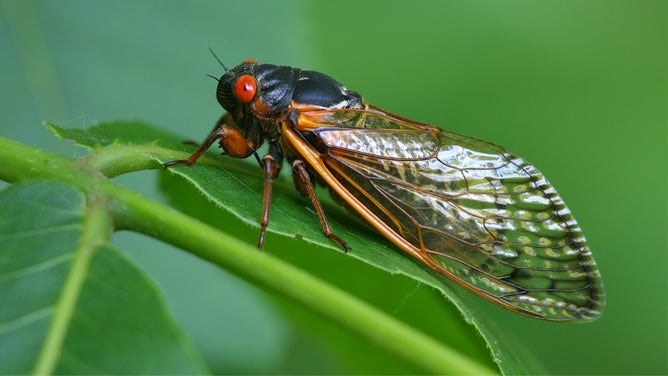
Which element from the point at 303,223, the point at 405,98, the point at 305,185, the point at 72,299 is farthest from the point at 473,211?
the point at 405,98

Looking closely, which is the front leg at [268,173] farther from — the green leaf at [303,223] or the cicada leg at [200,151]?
the cicada leg at [200,151]

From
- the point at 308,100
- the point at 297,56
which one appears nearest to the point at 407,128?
the point at 308,100

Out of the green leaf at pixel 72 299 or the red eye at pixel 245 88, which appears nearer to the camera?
the green leaf at pixel 72 299

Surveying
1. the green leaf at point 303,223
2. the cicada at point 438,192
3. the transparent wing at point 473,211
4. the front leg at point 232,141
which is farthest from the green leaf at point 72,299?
the transparent wing at point 473,211

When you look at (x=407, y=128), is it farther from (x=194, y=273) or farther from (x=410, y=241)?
(x=194, y=273)

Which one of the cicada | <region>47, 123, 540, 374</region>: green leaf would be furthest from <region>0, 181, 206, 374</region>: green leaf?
the cicada

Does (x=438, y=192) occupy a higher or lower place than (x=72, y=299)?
higher

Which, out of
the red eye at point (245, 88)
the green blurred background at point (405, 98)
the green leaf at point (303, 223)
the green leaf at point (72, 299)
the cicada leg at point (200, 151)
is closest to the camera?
the green leaf at point (72, 299)

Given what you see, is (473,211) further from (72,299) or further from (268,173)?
(72,299)
